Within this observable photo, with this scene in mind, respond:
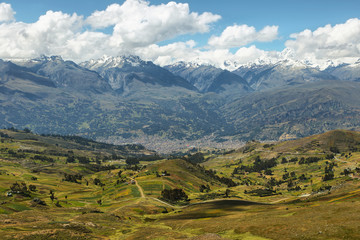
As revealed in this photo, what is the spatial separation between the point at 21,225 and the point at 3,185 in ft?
415

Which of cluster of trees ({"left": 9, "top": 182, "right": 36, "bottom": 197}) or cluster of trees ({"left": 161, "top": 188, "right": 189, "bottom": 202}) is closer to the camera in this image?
cluster of trees ({"left": 9, "top": 182, "right": 36, "bottom": 197})

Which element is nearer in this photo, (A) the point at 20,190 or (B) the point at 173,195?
(A) the point at 20,190

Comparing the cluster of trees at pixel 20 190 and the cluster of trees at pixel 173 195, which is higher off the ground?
the cluster of trees at pixel 20 190

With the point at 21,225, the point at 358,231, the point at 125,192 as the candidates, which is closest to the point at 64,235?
the point at 21,225

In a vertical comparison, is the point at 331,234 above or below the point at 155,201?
above

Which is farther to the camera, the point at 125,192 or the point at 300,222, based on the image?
the point at 125,192

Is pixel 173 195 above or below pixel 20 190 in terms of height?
below

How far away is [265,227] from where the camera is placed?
65.3 metres

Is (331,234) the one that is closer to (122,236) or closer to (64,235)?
(122,236)

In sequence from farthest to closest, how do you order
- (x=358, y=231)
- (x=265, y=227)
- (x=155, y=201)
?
1. (x=155, y=201)
2. (x=265, y=227)
3. (x=358, y=231)

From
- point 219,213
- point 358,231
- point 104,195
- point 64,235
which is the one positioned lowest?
point 104,195

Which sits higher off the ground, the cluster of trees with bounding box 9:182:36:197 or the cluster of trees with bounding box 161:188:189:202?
the cluster of trees with bounding box 9:182:36:197

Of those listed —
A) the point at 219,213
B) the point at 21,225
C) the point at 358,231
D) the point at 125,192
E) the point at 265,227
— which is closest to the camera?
the point at 358,231

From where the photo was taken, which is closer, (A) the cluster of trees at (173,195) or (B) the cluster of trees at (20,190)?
(B) the cluster of trees at (20,190)
